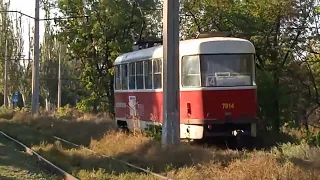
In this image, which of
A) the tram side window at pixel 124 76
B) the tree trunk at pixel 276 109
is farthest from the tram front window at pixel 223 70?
the tree trunk at pixel 276 109

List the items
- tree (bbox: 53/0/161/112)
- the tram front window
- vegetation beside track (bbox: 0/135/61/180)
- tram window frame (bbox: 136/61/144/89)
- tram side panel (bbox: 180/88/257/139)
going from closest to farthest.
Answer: vegetation beside track (bbox: 0/135/61/180), tram side panel (bbox: 180/88/257/139), the tram front window, tram window frame (bbox: 136/61/144/89), tree (bbox: 53/0/161/112)

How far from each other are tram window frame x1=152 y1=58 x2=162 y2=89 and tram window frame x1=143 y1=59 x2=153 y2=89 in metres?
0.27

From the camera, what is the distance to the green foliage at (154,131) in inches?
694

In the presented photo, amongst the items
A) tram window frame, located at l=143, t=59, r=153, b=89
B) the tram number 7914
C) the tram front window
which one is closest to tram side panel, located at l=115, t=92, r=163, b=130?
tram window frame, located at l=143, t=59, r=153, b=89

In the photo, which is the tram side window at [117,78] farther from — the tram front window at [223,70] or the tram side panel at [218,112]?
the tram front window at [223,70]

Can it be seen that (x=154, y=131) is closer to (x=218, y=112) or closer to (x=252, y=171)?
(x=218, y=112)

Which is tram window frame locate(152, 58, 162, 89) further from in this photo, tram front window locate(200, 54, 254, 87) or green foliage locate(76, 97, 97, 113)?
green foliage locate(76, 97, 97, 113)

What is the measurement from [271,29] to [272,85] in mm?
3867

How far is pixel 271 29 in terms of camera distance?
86.1 feet

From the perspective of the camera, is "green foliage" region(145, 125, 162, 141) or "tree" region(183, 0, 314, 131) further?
"tree" region(183, 0, 314, 131)

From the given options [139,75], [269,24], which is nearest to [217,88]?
[139,75]

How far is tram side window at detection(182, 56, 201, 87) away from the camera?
16.0 metres

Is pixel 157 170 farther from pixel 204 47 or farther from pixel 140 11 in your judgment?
pixel 140 11

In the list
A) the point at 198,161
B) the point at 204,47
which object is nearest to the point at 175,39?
the point at 204,47
